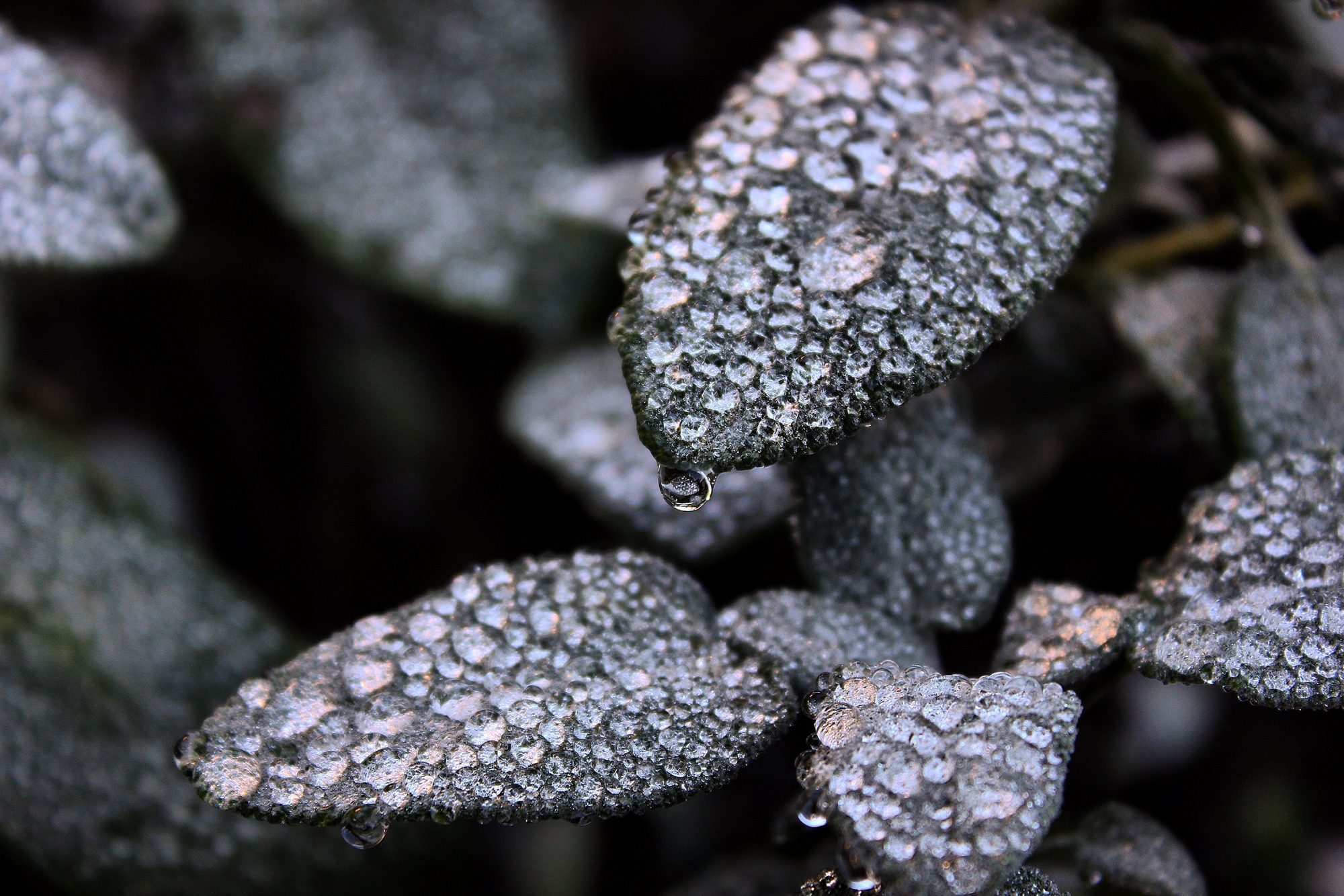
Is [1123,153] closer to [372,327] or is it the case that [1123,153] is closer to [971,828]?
[971,828]

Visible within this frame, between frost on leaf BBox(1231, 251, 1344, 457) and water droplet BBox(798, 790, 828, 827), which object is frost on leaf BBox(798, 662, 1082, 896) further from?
frost on leaf BBox(1231, 251, 1344, 457)

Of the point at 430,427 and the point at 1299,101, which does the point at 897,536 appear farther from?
the point at 430,427

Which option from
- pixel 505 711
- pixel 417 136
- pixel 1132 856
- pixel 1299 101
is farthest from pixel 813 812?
pixel 417 136

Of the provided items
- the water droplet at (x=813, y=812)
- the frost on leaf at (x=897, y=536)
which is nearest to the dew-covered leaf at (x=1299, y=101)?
the frost on leaf at (x=897, y=536)

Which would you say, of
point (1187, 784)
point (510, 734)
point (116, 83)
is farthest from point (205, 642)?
point (1187, 784)

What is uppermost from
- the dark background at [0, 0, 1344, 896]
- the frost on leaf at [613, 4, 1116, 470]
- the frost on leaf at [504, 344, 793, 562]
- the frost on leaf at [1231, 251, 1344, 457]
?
the frost on leaf at [613, 4, 1116, 470]

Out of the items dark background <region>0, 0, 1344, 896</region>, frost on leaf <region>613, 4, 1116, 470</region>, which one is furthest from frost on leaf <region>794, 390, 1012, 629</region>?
dark background <region>0, 0, 1344, 896</region>

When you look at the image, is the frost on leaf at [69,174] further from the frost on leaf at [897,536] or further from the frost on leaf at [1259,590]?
the frost on leaf at [1259,590]
